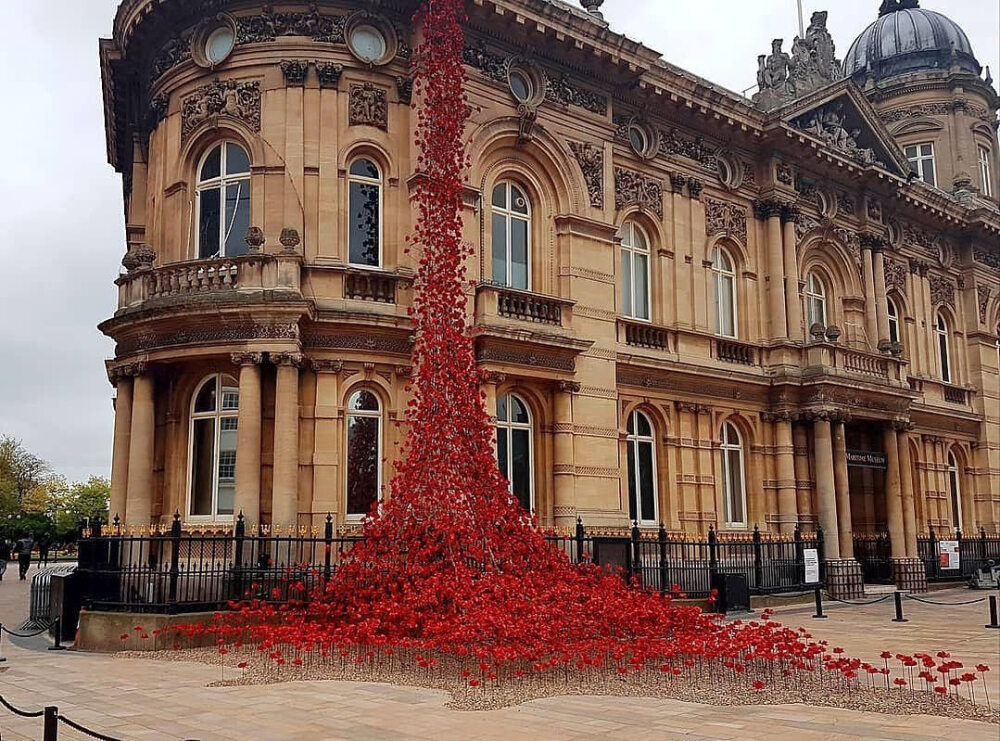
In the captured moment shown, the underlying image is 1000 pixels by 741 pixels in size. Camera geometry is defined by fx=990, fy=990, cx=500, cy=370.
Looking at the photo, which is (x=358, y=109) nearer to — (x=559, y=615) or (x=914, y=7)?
(x=559, y=615)

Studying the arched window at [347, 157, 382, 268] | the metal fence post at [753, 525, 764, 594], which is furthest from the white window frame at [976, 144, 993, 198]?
the arched window at [347, 157, 382, 268]

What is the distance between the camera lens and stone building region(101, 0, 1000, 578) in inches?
747

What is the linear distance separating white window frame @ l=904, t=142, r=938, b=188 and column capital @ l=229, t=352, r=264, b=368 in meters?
30.4

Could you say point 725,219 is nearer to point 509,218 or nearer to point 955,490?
point 509,218

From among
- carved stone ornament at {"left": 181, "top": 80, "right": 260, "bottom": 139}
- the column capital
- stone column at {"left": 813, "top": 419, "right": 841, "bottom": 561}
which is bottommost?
stone column at {"left": 813, "top": 419, "right": 841, "bottom": 561}

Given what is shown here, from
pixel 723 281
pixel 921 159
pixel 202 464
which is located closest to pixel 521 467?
pixel 202 464

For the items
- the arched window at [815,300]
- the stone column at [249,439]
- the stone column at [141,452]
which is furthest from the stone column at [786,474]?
the stone column at [141,452]

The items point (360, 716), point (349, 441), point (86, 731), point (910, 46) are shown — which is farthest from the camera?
point (910, 46)

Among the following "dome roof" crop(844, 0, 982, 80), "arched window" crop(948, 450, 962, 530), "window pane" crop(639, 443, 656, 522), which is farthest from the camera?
"dome roof" crop(844, 0, 982, 80)

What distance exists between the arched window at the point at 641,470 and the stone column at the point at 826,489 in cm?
518

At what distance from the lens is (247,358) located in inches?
713

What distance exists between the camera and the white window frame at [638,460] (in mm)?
23266

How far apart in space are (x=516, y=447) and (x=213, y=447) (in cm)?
613

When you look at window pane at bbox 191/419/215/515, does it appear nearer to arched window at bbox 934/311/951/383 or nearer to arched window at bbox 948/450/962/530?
arched window at bbox 948/450/962/530
